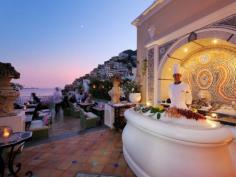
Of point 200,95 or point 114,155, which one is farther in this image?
point 200,95

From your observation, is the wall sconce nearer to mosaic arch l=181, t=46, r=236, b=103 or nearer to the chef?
mosaic arch l=181, t=46, r=236, b=103

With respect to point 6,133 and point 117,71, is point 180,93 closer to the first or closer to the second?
point 6,133

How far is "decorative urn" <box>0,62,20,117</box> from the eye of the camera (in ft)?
10.5

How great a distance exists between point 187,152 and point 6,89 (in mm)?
3740

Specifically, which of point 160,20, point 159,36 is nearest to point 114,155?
point 159,36

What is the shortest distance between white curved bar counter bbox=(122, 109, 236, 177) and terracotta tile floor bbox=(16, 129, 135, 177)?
3.05 ft

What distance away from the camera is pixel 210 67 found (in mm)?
4641

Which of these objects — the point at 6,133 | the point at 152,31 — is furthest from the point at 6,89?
the point at 152,31

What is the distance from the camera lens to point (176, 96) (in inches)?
130

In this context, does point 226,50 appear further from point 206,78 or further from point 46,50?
point 46,50

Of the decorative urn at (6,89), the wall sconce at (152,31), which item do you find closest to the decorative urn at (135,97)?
the wall sconce at (152,31)

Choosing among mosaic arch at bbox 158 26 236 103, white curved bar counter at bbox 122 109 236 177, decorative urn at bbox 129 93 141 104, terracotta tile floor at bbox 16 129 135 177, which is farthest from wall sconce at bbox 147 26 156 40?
white curved bar counter at bbox 122 109 236 177

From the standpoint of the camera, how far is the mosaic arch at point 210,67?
12.9 ft

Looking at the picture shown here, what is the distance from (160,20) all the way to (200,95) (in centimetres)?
314
